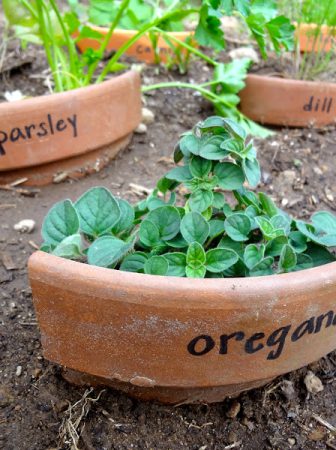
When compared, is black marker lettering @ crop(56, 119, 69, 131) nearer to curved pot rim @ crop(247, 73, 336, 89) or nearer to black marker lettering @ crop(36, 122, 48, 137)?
black marker lettering @ crop(36, 122, 48, 137)

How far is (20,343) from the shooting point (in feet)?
3.48

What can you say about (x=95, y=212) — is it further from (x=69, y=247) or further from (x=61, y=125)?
(x=61, y=125)

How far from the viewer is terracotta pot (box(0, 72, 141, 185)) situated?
1.43 meters

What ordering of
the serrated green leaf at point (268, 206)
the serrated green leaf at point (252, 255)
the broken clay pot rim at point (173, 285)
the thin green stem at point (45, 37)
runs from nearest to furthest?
1. the broken clay pot rim at point (173, 285)
2. the serrated green leaf at point (252, 255)
3. the serrated green leaf at point (268, 206)
4. the thin green stem at point (45, 37)

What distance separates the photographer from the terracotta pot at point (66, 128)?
1.43 metres

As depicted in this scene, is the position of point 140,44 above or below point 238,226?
below

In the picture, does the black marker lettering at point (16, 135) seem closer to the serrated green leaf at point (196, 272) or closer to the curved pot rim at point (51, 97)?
the curved pot rim at point (51, 97)

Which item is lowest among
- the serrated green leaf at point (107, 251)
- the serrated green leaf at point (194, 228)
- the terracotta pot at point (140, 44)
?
the terracotta pot at point (140, 44)

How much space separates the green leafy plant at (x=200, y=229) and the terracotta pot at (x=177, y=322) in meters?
0.07

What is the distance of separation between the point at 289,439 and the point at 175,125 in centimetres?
121

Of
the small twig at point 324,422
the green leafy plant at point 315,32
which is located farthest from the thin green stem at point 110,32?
the small twig at point 324,422

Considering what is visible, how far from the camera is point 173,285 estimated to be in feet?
2.44

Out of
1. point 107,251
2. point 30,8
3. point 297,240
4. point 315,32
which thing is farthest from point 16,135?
point 315,32

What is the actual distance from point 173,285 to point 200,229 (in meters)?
0.15
